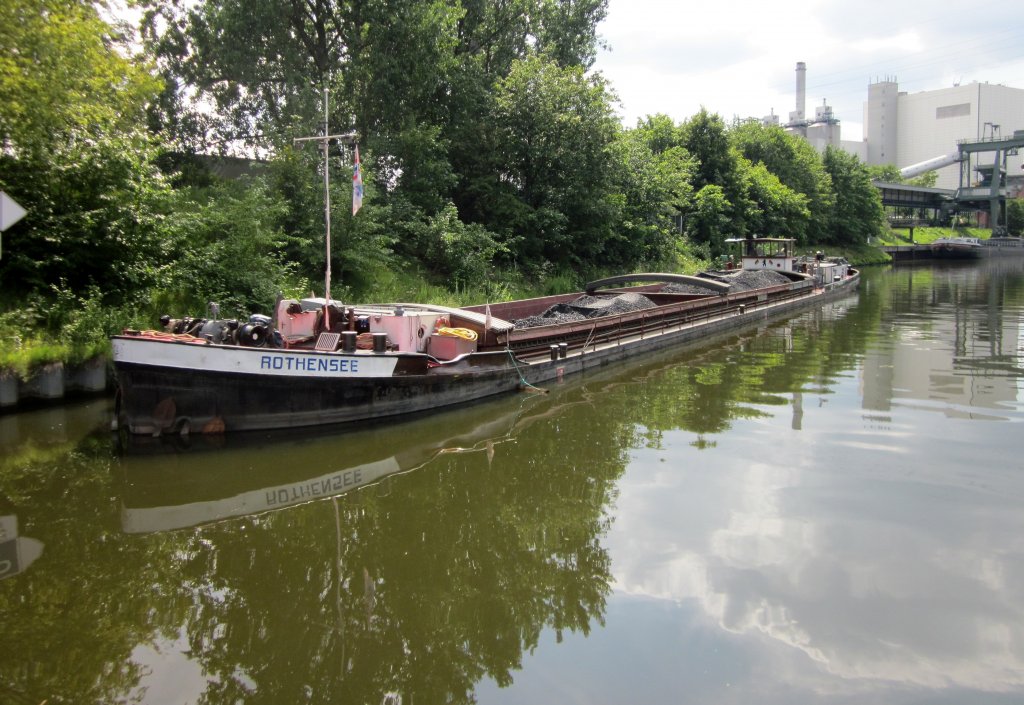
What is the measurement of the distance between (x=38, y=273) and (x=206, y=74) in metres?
12.3

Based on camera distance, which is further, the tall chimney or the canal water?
the tall chimney

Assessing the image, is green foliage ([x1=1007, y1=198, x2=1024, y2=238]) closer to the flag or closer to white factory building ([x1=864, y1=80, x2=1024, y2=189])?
white factory building ([x1=864, y1=80, x2=1024, y2=189])

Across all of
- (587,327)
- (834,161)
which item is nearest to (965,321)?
(587,327)

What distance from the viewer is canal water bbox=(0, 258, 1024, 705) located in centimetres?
493

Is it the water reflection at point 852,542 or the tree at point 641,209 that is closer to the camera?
the water reflection at point 852,542

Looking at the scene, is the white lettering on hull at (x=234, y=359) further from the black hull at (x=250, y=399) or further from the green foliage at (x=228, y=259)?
the green foliage at (x=228, y=259)

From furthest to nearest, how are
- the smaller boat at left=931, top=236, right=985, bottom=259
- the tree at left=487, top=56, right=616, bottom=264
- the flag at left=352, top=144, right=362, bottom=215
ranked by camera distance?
the smaller boat at left=931, top=236, right=985, bottom=259 < the tree at left=487, top=56, right=616, bottom=264 < the flag at left=352, top=144, right=362, bottom=215

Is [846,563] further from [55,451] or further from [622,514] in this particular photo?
[55,451]

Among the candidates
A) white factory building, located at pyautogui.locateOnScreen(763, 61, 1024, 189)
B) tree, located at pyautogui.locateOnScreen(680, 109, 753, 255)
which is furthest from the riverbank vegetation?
white factory building, located at pyautogui.locateOnScreen(763, 61, 1024, 189)

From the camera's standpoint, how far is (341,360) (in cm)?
1065

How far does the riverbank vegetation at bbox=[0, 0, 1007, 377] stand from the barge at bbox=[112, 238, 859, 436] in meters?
3.47

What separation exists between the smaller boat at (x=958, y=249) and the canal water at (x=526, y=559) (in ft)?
205

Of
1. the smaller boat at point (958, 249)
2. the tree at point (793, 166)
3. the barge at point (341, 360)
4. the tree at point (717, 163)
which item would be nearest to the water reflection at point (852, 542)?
the barge at point (341, 360)

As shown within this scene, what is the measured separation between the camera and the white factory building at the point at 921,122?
120m
